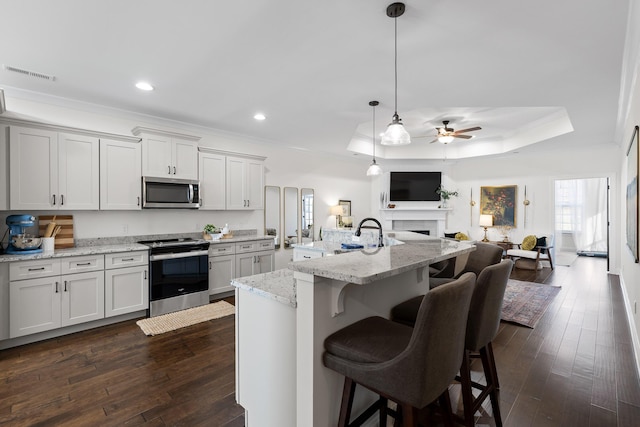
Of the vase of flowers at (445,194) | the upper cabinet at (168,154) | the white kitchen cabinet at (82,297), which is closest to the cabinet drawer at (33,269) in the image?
the white kitchen cabinet at (82,297)

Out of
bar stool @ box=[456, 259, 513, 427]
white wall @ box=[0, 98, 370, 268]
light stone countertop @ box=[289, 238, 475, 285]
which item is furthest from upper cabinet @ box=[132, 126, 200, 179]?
bar stool @ box=[456, 259, 513, 427]

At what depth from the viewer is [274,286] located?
1.74m

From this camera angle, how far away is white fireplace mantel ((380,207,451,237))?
26.5 ft

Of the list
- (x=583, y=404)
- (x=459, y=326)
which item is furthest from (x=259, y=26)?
(x=583, y=404)

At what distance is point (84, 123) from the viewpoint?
3.87 m

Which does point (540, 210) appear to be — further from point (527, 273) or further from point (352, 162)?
point (352, 162)

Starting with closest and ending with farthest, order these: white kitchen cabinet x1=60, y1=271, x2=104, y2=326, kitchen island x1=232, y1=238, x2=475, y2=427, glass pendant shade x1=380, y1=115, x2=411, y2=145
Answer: kitchen island x1=232, y1=238, x2=475, y2=427 < glass pendant shade x1=380, y1=115, x2=411, y2=145 < white kitchen cabinet x1=60, y1=271, x2=104, y2=326

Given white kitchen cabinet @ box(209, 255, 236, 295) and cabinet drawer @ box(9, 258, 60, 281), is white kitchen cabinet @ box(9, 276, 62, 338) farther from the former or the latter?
white kitchen cabinet @ box(209, 255, 236, 295)

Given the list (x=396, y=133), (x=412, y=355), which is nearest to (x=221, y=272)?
(x=396, y=133)

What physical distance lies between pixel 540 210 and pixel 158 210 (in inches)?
308

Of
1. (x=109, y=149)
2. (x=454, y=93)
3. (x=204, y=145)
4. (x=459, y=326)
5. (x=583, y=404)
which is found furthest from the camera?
(x=204, y=145)

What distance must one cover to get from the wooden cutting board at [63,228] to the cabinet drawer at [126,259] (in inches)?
23.7

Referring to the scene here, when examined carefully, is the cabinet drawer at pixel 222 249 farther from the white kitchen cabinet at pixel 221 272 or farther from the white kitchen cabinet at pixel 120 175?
the white kitchen cabinet at pixel 120 175

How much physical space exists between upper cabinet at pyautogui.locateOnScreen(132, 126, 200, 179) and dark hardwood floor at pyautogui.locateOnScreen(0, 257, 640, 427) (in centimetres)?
199
